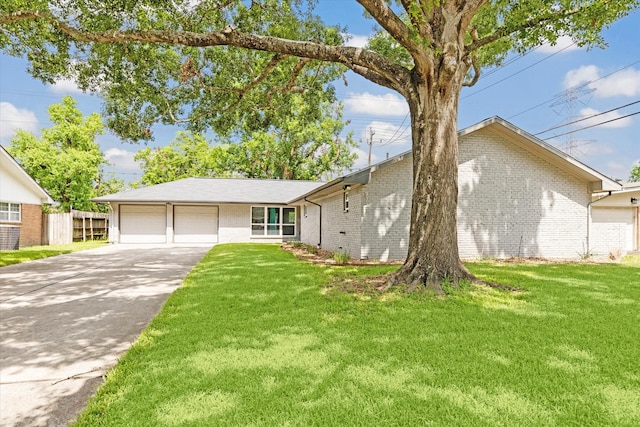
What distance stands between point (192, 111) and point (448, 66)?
8.91 meters

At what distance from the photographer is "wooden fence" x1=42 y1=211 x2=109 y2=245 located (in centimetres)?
2167

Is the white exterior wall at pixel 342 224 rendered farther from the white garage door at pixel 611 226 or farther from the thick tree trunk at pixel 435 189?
the white garage door at pixel 611 226

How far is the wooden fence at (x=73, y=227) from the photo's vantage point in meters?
21.7

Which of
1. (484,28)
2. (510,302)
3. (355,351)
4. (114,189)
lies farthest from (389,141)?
(355,351)

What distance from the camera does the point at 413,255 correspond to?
23.1ft

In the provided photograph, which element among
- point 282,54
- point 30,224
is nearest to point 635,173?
point 282,54

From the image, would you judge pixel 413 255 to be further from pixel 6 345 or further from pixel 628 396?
pixel 6 345

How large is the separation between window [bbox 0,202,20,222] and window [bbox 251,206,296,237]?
12.2 metres

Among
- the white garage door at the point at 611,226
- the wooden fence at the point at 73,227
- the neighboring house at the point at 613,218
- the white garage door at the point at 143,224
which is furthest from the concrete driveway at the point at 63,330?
the white garage door at the point at 611,226

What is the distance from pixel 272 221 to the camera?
2419 centimetres

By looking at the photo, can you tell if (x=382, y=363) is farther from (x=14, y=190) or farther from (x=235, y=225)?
(x=14, y=190)

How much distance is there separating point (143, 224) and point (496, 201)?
19.5 m

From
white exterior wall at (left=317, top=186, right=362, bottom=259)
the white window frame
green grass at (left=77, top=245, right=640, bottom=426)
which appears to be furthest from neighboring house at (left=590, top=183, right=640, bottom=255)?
the white window frame

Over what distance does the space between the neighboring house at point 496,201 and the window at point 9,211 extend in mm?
16620
